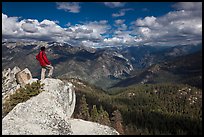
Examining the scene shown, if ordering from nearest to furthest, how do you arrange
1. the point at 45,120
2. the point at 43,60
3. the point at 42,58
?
1. the point at 45,120
2. the point at 42,58
3. the point at 43,60

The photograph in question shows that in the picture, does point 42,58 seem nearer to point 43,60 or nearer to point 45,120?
point 43,60

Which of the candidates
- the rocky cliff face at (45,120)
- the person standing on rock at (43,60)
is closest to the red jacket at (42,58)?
the person standing on rock at (43,60)

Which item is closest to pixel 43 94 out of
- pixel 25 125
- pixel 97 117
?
pixel 25 125

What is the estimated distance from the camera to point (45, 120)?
2908cm

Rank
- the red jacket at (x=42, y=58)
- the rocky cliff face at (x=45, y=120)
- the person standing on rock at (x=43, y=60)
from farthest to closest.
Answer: the red jacket at (x=42, y=58)
the person standing on rock at (x=43, y=60)
the rocky cliff face at (x=45, y=120)

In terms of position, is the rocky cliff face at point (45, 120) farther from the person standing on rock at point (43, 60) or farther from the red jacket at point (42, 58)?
the red jacket at point (42, 58)

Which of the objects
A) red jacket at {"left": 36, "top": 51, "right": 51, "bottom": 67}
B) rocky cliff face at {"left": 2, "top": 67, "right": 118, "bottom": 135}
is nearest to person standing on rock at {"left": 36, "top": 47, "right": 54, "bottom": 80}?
red jacket at {"left": 36, "top": 51, "right": 51, "bottom": 67}

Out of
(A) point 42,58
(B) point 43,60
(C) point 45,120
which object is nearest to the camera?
(C) point 45,120

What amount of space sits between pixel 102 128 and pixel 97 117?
284 feet

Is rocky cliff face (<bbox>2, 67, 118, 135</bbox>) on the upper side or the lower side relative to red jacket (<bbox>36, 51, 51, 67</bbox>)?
lower

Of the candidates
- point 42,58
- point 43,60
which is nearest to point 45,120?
point 42,58

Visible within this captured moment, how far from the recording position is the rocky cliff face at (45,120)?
27016mm

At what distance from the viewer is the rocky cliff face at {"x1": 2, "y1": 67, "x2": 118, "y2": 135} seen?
2702 centimetres

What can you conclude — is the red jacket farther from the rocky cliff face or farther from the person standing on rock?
the rocky cliff face
